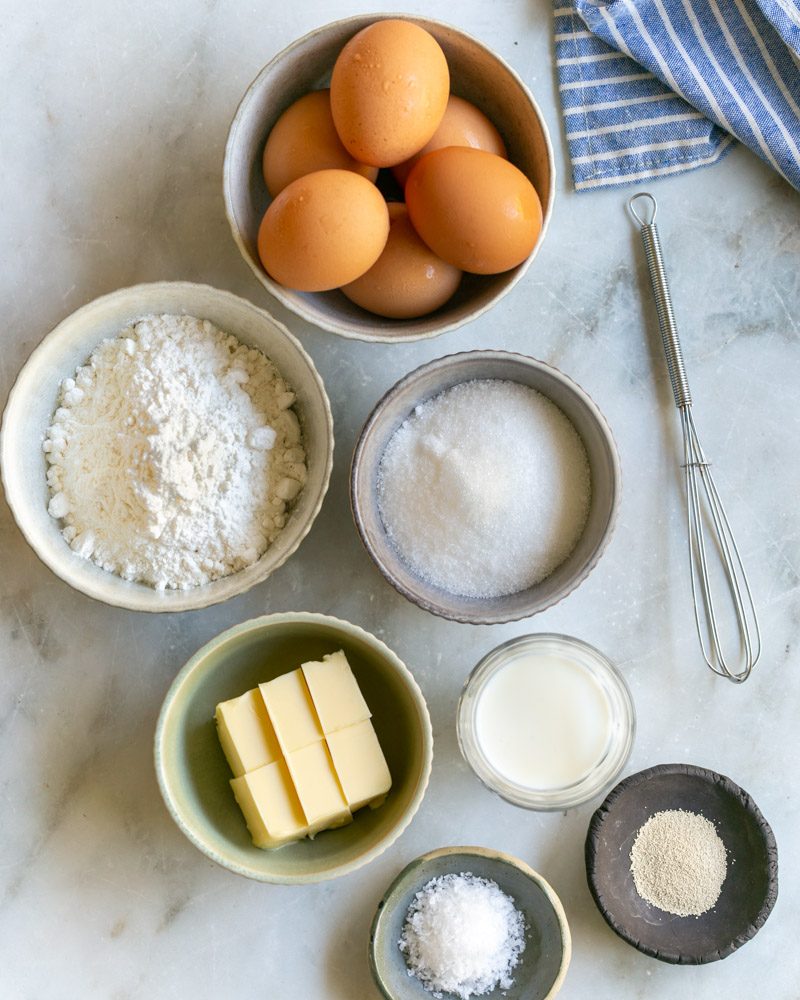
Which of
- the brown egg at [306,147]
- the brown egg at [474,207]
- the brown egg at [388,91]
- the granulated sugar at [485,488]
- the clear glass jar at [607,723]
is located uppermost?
the brown egg at [388,91]

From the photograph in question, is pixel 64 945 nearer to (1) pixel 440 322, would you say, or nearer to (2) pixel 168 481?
(2) pixel 168 481

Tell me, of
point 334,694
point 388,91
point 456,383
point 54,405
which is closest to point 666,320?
point 456,383

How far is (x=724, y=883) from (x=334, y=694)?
0.49 metres

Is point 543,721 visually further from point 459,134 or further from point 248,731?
point 459,134

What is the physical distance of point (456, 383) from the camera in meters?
1.06

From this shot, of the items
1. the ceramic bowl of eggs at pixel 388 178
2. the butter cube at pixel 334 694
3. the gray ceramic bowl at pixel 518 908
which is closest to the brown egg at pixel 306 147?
the ceramic bowl of eggs at pixel 388 178

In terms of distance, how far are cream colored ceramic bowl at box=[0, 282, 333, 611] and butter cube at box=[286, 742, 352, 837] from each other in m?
0.19

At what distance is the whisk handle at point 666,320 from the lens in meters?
1.10

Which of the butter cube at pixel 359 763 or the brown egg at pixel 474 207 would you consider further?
the butter cube at pixel 359 763

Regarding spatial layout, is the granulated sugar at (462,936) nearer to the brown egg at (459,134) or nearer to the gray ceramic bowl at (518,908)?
the gray ceramic bowl at (518,908)

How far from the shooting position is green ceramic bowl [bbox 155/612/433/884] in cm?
101

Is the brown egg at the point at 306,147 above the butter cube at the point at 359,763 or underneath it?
above

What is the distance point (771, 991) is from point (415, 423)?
769mm

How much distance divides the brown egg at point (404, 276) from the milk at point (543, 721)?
41cm
